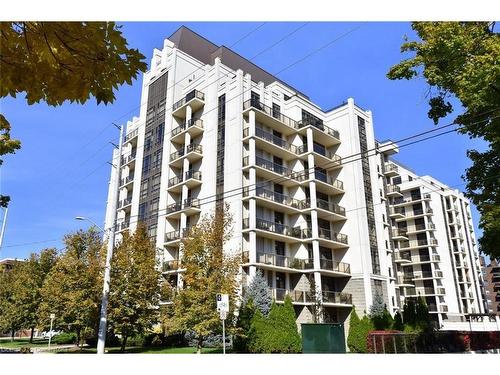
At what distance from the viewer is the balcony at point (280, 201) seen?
2868 cm

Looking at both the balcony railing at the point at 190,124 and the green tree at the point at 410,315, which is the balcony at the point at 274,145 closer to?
the balcony railing at the point at 190,124

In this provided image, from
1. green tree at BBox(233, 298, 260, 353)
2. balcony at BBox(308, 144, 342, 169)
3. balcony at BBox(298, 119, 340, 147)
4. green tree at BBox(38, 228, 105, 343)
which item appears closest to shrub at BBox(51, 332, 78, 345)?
green tree at BBox(38, 228, 105, 343)

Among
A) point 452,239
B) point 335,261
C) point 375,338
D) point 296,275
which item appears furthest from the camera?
point 452,239

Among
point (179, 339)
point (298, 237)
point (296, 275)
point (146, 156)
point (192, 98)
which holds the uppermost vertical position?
point (192, 98)

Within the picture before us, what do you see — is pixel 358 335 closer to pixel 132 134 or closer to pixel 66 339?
pixel 66 339

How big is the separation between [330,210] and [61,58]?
104ft

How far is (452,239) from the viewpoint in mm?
58000

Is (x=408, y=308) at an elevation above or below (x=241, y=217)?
below

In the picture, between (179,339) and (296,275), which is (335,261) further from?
(179,339)

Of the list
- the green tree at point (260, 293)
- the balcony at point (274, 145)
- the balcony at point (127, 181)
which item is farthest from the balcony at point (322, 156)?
the balcony at point (127, 181)

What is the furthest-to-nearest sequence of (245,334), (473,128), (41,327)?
(41,327), (245,334), (473,128)

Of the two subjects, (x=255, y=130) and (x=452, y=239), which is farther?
(x=452, y=239)
